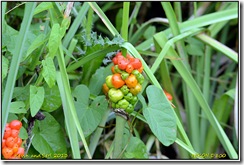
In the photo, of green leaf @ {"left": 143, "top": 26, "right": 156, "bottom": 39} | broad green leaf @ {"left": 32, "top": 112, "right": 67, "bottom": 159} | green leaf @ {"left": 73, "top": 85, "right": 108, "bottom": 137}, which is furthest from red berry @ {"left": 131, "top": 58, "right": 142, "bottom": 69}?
green leaf @ {"left": 143, "top": 26, "right": 156, "bottom": 39}

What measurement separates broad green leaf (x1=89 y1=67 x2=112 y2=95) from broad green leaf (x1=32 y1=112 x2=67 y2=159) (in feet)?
0.38

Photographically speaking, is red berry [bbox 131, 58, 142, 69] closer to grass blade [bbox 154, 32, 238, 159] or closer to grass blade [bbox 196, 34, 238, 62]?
grass blade [bbox 154, 32, 238, 159]

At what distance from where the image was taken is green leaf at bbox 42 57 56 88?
0.77 m

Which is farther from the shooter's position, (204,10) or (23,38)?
(204,10)

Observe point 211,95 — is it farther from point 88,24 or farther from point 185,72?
point 88,24

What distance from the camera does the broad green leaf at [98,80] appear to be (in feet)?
3.11

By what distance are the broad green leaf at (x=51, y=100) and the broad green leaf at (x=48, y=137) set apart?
0.09ft

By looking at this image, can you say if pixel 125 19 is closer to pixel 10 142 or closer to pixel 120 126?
pixel 120 126

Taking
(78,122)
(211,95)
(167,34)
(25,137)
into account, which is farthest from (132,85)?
(211,95)

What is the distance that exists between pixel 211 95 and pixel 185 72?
0.38 m

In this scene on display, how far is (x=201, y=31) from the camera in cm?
111

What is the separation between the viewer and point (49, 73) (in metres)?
0.78

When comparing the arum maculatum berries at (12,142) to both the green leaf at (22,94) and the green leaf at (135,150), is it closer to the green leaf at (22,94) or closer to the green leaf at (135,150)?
the green leaf at (22,94)

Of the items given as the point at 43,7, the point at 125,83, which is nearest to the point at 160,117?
the point at 125,83
